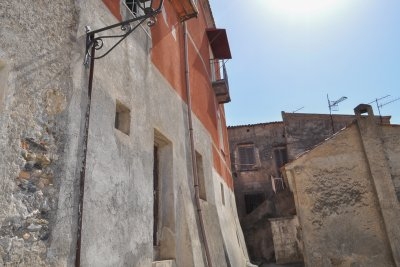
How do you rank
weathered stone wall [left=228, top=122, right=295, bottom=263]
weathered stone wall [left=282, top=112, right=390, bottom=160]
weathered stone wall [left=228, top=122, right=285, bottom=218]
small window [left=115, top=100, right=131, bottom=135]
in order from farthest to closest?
weathered stone wall [left=228, top=122, right=285, bottom=218]
weathered stone wall [left=228, top=122, right=295, bottom=263]
weathered stone wall [left=282, top=112, right=390, bottom=160]
small window [left=115, top=100, right=131, bottom=135]

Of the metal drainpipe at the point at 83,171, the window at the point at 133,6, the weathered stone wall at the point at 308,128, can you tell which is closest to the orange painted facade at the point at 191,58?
the window at the point at 133,6

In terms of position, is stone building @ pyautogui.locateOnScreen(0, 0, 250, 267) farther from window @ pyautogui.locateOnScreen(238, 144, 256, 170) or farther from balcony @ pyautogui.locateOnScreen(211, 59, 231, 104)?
window @ pyautogui.locateOnScreen(238, 144, 256, 170)

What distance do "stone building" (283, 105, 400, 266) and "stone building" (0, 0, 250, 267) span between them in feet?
12.3

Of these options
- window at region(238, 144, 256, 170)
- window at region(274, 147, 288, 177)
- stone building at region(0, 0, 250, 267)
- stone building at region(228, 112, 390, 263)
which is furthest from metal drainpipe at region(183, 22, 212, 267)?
window at region(274, 147, 288, 177)

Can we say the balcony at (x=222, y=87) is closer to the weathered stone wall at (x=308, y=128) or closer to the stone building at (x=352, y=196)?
the stone building at (x=352, y=196)

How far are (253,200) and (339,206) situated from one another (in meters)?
15.5

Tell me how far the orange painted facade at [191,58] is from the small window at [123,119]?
1.57m

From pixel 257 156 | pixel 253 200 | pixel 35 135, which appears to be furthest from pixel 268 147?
pixel 35 135

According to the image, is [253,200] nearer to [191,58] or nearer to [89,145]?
[191,58]

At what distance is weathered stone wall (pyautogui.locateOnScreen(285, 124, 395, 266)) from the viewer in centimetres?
913

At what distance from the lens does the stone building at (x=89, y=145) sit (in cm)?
315

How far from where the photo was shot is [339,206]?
9.61 m

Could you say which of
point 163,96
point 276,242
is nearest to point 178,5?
point 163,96

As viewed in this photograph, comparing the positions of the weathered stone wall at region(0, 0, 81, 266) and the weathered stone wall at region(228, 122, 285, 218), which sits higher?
the weathered stone wall at region(228, 122, 285, 218)
